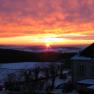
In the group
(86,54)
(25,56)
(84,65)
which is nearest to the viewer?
(84,65)

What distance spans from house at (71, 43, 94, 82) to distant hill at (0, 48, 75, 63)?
2905cm

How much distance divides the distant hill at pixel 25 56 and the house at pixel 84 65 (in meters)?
29.0

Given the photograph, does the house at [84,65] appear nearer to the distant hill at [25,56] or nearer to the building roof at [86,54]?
the building roof at [86,54]

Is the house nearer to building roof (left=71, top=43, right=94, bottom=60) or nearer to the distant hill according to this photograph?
building roof (left=71, top=43, right=94, bottom=60)

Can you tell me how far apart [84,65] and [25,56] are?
35940 mm

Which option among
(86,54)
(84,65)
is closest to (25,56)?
(86,54)

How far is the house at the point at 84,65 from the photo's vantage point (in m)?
34.1

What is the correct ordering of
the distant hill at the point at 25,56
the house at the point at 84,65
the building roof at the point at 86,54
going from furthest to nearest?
the distant hill at the point at 25,56 < the building roof at the point at 86,54 < the house at the point at 84,65

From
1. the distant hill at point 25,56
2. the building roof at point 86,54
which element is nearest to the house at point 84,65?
the building roof at point 86,54

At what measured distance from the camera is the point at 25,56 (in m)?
69.6

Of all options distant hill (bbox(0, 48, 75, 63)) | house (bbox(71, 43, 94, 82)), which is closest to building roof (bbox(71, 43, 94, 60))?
house (bbox(71, 43, 94, 82))

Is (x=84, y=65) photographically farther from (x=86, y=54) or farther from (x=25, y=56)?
(x=25, y=56)

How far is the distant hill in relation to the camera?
65506 mm

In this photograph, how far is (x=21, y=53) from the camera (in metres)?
69.4
